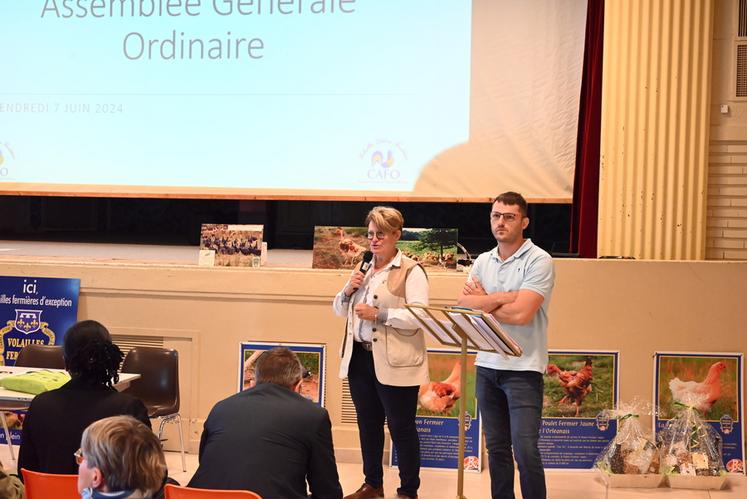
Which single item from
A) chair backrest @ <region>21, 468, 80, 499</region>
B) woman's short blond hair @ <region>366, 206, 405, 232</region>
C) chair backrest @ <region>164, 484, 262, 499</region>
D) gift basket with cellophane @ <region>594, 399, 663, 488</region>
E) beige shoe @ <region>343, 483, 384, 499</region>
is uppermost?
woman's short blond hair @ <region>366, 206, 405, 232</region>

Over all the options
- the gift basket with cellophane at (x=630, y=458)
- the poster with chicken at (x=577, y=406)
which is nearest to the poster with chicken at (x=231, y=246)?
the poster with chicken at (x=577, y=406)

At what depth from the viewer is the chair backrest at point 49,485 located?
2744 mm

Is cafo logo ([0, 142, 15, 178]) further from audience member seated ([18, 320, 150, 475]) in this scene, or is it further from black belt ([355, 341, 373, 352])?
audience member seated ([18, 320, 150, 475])

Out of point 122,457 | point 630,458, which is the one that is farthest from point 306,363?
point 122,457

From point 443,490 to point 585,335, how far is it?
1.24 m

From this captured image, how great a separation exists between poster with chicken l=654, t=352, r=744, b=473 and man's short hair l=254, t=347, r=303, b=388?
3.02 m

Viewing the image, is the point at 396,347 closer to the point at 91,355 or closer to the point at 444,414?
the point at 444,414

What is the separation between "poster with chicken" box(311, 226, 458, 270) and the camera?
18.7 ft

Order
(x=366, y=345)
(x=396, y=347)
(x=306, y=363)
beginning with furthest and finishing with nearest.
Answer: (x=306, y=363) → (x=366, y=345) → (x=396, y=347)

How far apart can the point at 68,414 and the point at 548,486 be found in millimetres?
2909

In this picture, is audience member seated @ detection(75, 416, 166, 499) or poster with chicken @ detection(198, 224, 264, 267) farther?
poster with chicken @ detection(198, 224, 264, 267)

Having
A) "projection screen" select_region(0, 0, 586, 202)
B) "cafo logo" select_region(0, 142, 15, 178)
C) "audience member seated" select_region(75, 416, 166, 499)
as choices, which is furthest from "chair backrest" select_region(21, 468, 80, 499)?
"cafo logo" select_region(0, 142, 15, 178)

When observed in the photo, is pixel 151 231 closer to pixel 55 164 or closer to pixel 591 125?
pixel 55 164

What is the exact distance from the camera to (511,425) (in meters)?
3.97
